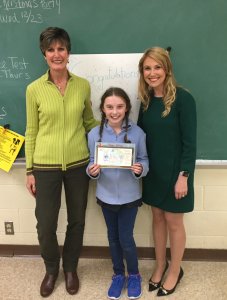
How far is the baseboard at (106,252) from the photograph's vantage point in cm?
235

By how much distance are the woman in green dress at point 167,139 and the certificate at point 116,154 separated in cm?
17

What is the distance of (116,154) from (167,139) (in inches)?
11.7

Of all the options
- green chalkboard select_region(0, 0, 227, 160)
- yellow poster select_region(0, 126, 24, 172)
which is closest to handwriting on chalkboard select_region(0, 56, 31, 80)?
green chalkboard select_region(0, 0, 227, 160)

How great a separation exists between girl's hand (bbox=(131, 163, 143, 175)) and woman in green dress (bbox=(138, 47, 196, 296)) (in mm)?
131

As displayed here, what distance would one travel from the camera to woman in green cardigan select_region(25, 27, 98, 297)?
1755mm

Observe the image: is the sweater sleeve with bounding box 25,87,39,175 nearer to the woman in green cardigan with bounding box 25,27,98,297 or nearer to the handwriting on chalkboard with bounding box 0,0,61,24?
the woman in green cardigan with bounding box 25,27,98,297

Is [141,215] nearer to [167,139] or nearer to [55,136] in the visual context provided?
[167,139]

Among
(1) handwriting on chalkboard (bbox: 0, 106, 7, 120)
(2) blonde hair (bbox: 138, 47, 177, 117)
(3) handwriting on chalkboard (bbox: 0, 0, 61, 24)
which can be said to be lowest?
(1) handwriting on chalkboard (bbox: 0, 106, 7, 120)

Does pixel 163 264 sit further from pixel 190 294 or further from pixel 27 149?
pixel 27 149

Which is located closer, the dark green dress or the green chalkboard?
the dark green dress

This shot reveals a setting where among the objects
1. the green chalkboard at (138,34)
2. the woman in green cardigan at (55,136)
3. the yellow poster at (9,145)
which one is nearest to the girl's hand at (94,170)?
the woman in green cardigan at (55,136)

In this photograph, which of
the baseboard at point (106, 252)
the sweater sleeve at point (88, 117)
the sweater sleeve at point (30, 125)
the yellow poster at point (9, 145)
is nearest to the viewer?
the sweater sleeve at point (30, 125)

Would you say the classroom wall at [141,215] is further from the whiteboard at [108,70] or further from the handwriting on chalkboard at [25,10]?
the handwriting on chalkboard at [25,10]

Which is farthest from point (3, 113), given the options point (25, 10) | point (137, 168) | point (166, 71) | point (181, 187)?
point (181, 187)
